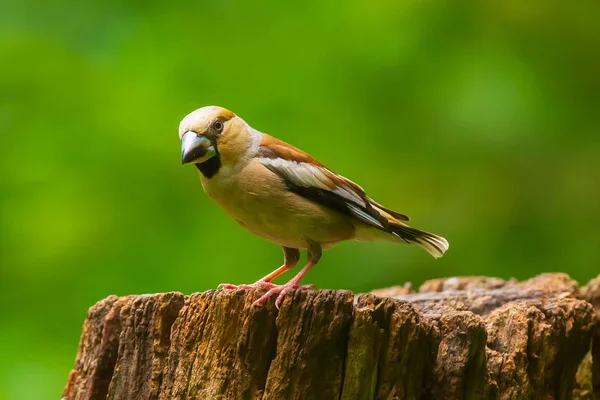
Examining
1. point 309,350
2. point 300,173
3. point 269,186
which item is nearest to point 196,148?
point 269,186

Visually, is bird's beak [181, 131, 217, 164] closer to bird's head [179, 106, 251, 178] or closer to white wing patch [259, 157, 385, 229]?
bird's head [179, 106, 251, 178]

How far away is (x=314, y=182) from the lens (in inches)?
161

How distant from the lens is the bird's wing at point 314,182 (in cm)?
406

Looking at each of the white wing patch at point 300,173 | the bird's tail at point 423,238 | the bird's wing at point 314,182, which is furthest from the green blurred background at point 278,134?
the white wing patch at point 300,173

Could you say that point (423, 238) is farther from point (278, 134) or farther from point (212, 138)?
point (278, 134)

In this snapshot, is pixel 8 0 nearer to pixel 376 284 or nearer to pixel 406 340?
pixel 376 284

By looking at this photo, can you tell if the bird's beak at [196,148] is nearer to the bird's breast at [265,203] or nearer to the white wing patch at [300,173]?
the bird's breast at [265,203]

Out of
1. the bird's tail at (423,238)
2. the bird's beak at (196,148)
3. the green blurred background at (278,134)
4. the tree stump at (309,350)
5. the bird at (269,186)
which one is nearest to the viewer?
the tree stump at (309,350)

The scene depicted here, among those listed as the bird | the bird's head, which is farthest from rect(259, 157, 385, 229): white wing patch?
the bird's head

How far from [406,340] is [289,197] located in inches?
39.4

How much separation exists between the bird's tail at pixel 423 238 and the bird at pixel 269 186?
0.94 ft

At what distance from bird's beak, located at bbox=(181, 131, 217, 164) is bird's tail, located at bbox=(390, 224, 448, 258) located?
1237mm

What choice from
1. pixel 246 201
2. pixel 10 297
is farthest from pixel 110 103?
pixel 246 201

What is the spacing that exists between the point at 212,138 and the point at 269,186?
38 cm
